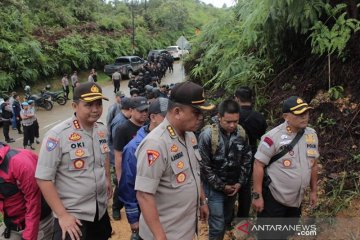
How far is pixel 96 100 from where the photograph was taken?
112 inches

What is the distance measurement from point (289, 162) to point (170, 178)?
1.40m

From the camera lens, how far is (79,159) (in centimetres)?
280

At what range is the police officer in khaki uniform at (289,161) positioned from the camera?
3207 mm

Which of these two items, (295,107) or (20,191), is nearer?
(20,191)

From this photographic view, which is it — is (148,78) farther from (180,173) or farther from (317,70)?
(180,173)

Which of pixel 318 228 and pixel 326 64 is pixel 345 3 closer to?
pixel 326 64

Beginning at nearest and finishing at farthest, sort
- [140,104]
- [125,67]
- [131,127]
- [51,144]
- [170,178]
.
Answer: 1. [170,178]
2. [51,144]
3. [140,104]
4. [131,127]
5. [125,67]

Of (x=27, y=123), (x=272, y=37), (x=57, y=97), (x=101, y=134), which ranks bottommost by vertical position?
(x=57, y=97)

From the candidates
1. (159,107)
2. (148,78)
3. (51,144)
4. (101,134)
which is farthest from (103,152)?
(148,78)

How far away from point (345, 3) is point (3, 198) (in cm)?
607

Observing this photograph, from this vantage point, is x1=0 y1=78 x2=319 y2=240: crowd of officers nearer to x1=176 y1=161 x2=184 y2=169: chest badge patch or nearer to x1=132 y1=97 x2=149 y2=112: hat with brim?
x1=176 y1=161 x2=184 y2=169: chest badge patch

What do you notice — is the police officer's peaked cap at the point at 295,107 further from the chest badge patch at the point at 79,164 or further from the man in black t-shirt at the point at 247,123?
the chest badge patch at the point at 79,164

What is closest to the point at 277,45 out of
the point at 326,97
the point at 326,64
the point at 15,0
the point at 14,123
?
the point at 326,64

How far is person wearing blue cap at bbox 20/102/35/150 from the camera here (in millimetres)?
10203
